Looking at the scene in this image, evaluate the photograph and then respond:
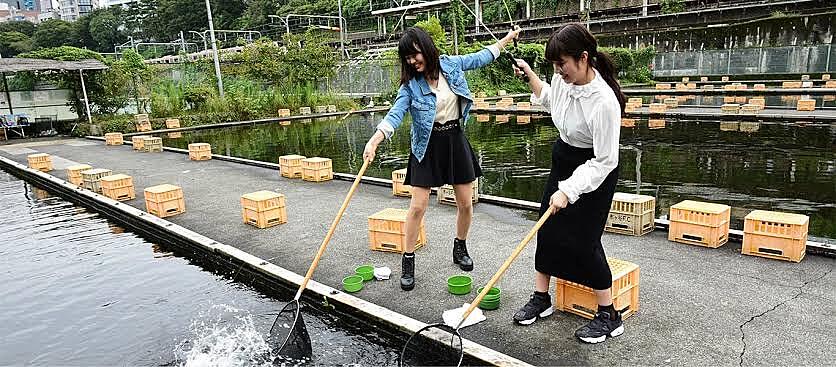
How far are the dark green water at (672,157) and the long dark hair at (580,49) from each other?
447 cm

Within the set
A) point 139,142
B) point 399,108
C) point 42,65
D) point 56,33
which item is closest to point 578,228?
point 399,108

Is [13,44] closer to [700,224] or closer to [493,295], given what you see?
[493,295]

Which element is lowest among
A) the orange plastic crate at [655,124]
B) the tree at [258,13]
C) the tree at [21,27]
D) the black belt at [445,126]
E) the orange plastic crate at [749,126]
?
the orange plastic crate at [749,126]

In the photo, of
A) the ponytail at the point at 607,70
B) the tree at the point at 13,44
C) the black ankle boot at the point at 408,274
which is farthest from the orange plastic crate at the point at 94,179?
the tree at the point at 13,44

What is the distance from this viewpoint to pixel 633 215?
19.8 feet

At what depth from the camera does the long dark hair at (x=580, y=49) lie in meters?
3.25

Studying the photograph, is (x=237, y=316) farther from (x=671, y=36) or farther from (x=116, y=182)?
(x=671, y=36)

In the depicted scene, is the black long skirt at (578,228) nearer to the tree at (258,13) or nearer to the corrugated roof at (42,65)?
the corrugated roof at (42,65)

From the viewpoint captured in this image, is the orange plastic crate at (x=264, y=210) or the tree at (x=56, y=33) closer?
the orange plastic crate at (x=264, y=210)

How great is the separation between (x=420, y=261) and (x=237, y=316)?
1.82m

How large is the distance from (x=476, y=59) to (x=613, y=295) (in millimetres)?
2180

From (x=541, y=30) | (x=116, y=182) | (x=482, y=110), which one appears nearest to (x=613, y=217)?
(x=116, y=182)

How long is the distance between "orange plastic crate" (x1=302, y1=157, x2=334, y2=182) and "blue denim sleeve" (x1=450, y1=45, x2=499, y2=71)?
6.03m

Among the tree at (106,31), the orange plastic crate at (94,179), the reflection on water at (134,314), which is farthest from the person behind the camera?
the tree at (106,31)
